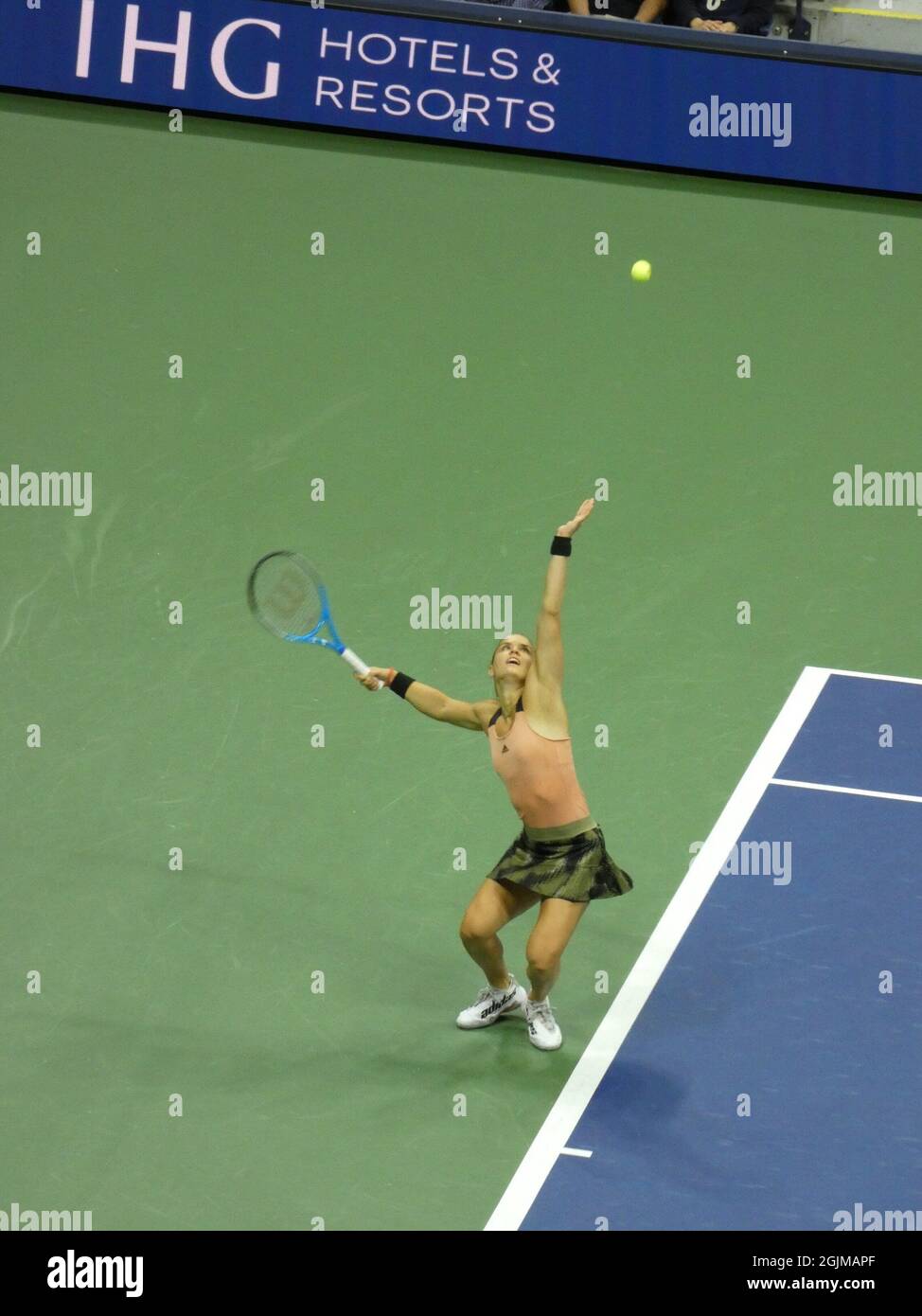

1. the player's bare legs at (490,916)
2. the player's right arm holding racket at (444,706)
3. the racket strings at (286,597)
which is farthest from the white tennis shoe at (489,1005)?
the racket strings at (286,597)

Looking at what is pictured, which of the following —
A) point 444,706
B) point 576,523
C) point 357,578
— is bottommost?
point 444,706

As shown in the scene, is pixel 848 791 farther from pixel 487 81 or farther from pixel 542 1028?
pixel 487 81

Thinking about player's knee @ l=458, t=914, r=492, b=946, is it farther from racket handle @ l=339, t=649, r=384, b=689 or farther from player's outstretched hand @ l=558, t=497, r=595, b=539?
player's outstretched hand @ l=558, t=497, r=595, b=539

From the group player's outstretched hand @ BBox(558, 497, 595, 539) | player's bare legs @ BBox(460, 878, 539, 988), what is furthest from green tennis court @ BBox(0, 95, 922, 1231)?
player's outstretched hand @ BBox(558, 497, 595, 539)

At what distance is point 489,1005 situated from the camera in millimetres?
8773

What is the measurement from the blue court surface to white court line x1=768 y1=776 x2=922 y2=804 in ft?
0.05

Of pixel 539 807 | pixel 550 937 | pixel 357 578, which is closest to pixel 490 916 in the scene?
pixel 550 937

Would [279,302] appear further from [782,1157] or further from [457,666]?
[782,1157]

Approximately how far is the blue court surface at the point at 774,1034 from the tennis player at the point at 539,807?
0.64 metres

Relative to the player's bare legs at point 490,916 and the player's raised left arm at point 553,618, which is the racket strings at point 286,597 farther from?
the player's bare legs at point 490,916

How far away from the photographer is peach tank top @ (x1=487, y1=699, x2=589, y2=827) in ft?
27.2

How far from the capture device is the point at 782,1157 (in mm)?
7918

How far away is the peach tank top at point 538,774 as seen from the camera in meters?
8.28

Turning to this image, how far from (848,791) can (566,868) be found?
2904 millimetres
